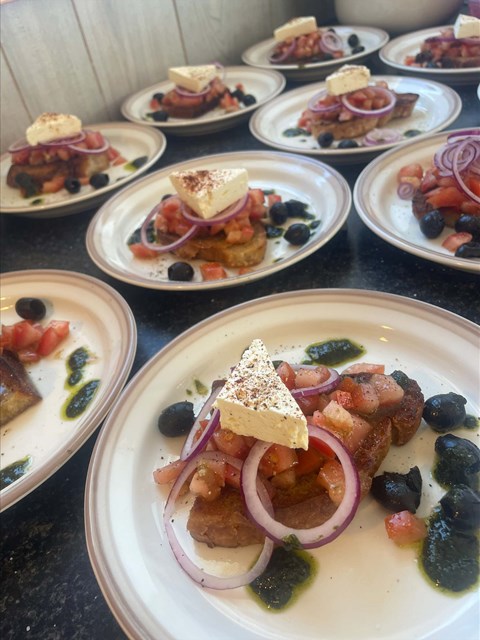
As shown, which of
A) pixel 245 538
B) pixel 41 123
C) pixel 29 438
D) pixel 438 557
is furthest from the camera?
pixel 41 123

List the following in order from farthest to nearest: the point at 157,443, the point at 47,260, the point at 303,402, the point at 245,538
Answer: the point at 47,260, the point at 157,443, the point at 303,402, the point at 245,538

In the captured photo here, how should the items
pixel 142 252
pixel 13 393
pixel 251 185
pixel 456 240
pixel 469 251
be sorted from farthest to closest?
pixel 251 185 → pixel 142 252 → pixel 456 240 → pixel 469 251 → pixel 13 393

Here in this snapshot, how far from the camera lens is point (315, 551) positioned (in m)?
1.34

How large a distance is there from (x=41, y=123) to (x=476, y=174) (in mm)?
2779

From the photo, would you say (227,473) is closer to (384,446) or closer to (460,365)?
(384,446)

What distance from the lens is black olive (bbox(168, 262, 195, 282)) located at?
91.5 inches

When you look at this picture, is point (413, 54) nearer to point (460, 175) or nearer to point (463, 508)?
point (460, 175)

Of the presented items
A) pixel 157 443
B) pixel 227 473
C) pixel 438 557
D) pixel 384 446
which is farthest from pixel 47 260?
pixel 438 557

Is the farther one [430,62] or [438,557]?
[430,62]

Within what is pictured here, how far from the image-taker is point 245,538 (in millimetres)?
1387

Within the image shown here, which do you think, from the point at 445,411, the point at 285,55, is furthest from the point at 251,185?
the point at 285,55

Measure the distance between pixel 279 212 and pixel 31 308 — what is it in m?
1.35

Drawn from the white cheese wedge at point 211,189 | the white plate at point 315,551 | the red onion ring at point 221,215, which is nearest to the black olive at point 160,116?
the white cheese wedge at point 211,189

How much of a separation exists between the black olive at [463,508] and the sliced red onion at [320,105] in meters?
2.66
